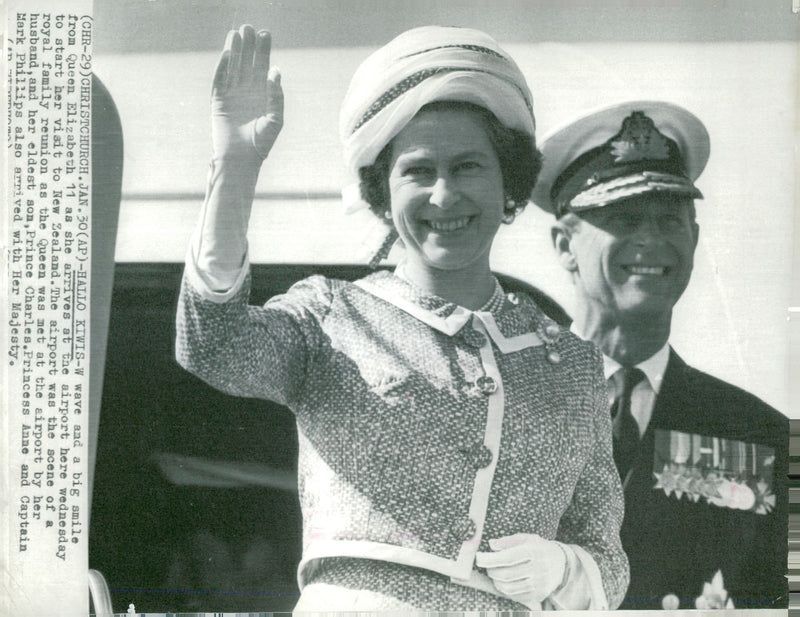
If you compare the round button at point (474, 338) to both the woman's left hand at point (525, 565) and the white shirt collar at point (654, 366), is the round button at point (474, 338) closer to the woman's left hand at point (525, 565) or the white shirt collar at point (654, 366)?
the white shirt collar at point (654, 366)

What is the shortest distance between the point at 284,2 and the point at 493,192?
75 cm

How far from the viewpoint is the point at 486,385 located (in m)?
2.59

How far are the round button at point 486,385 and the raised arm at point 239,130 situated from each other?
0.67 metres

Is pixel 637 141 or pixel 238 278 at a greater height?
pixel 637 141

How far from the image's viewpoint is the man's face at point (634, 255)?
272cm

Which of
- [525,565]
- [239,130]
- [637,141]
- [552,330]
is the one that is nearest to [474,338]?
[552,330]

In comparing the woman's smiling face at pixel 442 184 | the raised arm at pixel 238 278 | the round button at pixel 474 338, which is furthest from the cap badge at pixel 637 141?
the raised arm at pixel 238 278

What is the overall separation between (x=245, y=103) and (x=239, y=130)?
0.07 m

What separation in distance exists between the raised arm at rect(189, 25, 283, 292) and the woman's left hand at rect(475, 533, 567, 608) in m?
0.98

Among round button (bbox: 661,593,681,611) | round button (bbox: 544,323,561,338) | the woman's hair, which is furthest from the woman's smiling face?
round button (bbox: 661,593,681,611)

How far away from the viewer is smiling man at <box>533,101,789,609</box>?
2.72m

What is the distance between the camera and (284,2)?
108 inches

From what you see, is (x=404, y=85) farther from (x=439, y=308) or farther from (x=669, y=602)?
(x=669, y=602)

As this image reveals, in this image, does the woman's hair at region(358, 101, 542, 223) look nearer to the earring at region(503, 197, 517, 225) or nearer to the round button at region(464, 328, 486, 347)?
the earring at region(503, 197, 517, 225)
